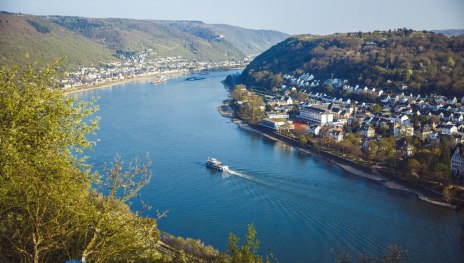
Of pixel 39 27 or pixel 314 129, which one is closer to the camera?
pixel 314 129

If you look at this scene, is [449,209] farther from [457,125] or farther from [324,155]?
[457,125]

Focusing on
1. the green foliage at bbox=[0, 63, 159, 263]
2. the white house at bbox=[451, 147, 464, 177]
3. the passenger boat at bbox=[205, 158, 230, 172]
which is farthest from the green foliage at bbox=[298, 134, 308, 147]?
the green foliage at bbox=[0, 63, 159, 263]

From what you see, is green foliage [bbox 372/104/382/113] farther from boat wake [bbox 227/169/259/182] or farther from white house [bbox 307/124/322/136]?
boat wake [bbox 227/169/259/182]

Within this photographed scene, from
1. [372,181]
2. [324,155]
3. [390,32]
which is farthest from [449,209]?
[390,32]

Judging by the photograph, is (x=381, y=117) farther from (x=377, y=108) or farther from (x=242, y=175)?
(x=242, y=175)

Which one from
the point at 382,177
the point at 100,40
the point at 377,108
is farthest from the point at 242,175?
the point at 100,40
